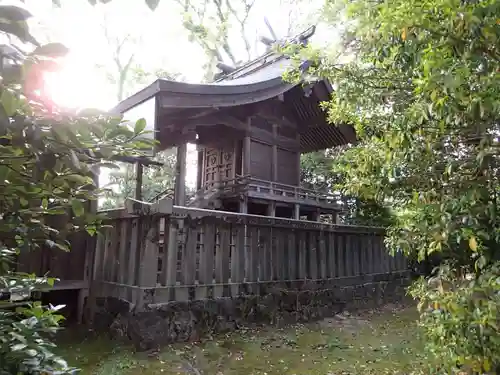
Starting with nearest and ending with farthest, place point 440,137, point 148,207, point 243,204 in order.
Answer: point 440,137, point 148,207, point 243,204

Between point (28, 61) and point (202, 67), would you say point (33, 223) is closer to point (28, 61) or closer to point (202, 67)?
point (28, 61)

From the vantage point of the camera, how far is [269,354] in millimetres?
5043

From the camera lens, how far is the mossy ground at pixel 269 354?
14.5 ft

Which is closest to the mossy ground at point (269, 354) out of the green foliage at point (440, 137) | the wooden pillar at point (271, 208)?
the green foliage at point (440, 137)

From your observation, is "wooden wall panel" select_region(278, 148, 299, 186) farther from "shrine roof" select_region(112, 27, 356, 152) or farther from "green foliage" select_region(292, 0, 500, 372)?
"green foliage" select_region(292, 0, 500, 372)

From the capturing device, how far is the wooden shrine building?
9.74 meters

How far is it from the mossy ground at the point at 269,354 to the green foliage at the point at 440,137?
7.68 ft

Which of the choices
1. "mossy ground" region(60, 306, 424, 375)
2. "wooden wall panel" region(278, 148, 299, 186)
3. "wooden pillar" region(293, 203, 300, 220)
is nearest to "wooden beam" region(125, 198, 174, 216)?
"mossy ground" region(60, 306, 424, 375)

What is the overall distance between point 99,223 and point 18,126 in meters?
0.78

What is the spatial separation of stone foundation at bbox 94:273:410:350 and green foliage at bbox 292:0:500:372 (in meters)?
3.15

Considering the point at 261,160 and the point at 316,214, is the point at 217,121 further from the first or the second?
the point at 316,214

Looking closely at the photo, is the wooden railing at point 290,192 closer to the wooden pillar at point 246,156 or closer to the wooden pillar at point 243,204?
the wooden pillar at point 243,204

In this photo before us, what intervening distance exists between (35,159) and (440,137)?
106 inches

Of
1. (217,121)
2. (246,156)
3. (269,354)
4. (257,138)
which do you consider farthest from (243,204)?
(269,354)
